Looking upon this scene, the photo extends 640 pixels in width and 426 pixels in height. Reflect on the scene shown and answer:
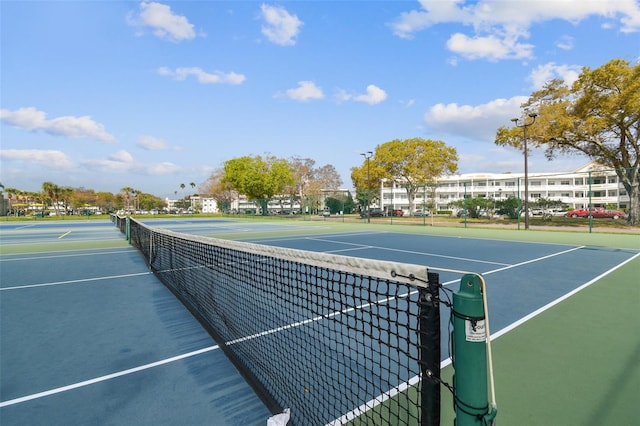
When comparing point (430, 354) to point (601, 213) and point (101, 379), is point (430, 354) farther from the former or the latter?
point (601, 213)

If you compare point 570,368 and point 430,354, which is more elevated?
point 430,354

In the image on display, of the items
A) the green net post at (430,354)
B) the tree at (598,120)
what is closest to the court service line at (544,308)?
the green net post at (430,354)

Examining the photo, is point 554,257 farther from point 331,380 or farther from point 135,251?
point 135,251

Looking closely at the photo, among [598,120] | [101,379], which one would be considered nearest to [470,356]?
[101,379]

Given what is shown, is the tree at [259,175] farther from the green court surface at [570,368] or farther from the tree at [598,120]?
the green court surface at [570,368]

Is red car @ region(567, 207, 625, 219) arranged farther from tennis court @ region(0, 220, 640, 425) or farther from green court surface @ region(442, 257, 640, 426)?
green court surface @ region(442, 257, 640, 426)

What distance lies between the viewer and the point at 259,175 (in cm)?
4872

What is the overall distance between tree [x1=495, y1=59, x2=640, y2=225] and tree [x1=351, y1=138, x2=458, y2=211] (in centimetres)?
1518

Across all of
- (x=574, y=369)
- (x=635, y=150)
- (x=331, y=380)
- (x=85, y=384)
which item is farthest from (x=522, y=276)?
(x=635, y=150)

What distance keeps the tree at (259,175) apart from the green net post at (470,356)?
4824 cm

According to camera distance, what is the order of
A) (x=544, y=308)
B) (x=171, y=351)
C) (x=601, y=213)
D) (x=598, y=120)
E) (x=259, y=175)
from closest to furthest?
1. (x=171, y=351)
2. (x=544, y=308)
3. (x=598, y=120)
4. (x=601, y=213)
5. (x=259, y=175)

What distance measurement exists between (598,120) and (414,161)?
20444mm

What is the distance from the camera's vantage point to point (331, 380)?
302 centimetres

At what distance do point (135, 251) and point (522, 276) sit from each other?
11.5m
